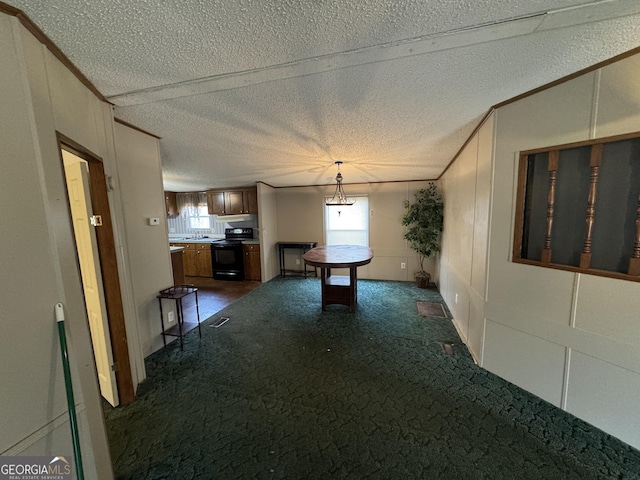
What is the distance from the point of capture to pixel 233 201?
5598mm

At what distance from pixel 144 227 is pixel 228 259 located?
322cm

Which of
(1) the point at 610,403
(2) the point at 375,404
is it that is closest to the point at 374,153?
(2) the point at 375,404

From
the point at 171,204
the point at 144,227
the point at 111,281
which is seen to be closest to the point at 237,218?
the point at 171,204

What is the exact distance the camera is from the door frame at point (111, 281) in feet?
5.55

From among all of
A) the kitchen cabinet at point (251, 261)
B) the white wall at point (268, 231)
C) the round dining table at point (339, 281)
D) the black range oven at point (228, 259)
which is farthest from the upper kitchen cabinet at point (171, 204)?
the round dining table at point (339, 281)

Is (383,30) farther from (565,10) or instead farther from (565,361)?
(565,361)

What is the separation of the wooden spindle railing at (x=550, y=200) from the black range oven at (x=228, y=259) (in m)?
5.10

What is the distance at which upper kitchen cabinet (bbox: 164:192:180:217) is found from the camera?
19.9 feet

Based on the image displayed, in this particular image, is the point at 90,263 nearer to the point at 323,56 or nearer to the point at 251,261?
the point at 323,56

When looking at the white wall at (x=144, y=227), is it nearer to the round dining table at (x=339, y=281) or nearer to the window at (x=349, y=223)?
the round dining table at (x=339, y=281)

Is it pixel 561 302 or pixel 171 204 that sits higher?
pixel 171 204

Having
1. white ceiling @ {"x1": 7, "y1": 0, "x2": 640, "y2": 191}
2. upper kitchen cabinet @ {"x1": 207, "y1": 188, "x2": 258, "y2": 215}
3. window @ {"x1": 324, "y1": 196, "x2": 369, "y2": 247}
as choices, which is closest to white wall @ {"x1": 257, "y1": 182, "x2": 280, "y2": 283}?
upper kitchen cabinet @ {"x1": 207, "y1": 188, "x2": 258, "y2": 215}

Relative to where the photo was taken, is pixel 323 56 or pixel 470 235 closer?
pixel 323 56

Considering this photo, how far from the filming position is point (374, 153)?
9.63 ft
